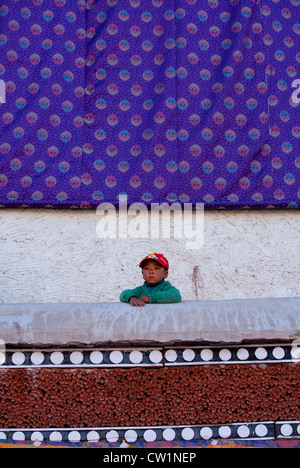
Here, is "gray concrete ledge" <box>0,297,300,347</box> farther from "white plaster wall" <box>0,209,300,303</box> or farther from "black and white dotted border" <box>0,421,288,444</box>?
"white plaster wall" <box>0,209,300,303</box>

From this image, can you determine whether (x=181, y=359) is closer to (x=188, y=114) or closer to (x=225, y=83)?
(x=188, y=114)

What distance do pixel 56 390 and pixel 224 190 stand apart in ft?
5.41

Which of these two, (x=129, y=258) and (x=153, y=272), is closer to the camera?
(x=153, y=272)

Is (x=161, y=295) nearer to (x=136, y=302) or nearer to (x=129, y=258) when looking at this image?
(x=136, y=302)

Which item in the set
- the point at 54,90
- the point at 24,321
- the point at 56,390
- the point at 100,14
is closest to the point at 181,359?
the point at 56,390

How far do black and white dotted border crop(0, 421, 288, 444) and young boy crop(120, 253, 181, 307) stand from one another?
45 centimetres

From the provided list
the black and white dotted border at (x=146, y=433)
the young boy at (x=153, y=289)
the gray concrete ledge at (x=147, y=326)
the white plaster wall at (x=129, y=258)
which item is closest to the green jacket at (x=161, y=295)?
the young boy at (x=153, y=289)

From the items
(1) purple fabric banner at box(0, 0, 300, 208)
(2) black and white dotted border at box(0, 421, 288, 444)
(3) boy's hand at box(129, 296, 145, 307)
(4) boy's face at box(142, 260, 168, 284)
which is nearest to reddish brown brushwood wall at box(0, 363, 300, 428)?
(2) black and white dotted border at box(0, 421, 288, 444)

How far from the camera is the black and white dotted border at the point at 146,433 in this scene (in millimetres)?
1574

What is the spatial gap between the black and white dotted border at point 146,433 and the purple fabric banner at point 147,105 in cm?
145

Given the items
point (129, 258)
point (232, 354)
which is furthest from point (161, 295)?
point (129, 258)

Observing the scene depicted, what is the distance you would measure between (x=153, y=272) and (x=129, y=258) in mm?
683

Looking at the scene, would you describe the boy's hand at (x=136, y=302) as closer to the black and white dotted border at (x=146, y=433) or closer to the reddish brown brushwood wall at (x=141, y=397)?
the reddish brown brushwood wall at (x=141, y=397)

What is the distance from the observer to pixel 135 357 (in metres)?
1.62
